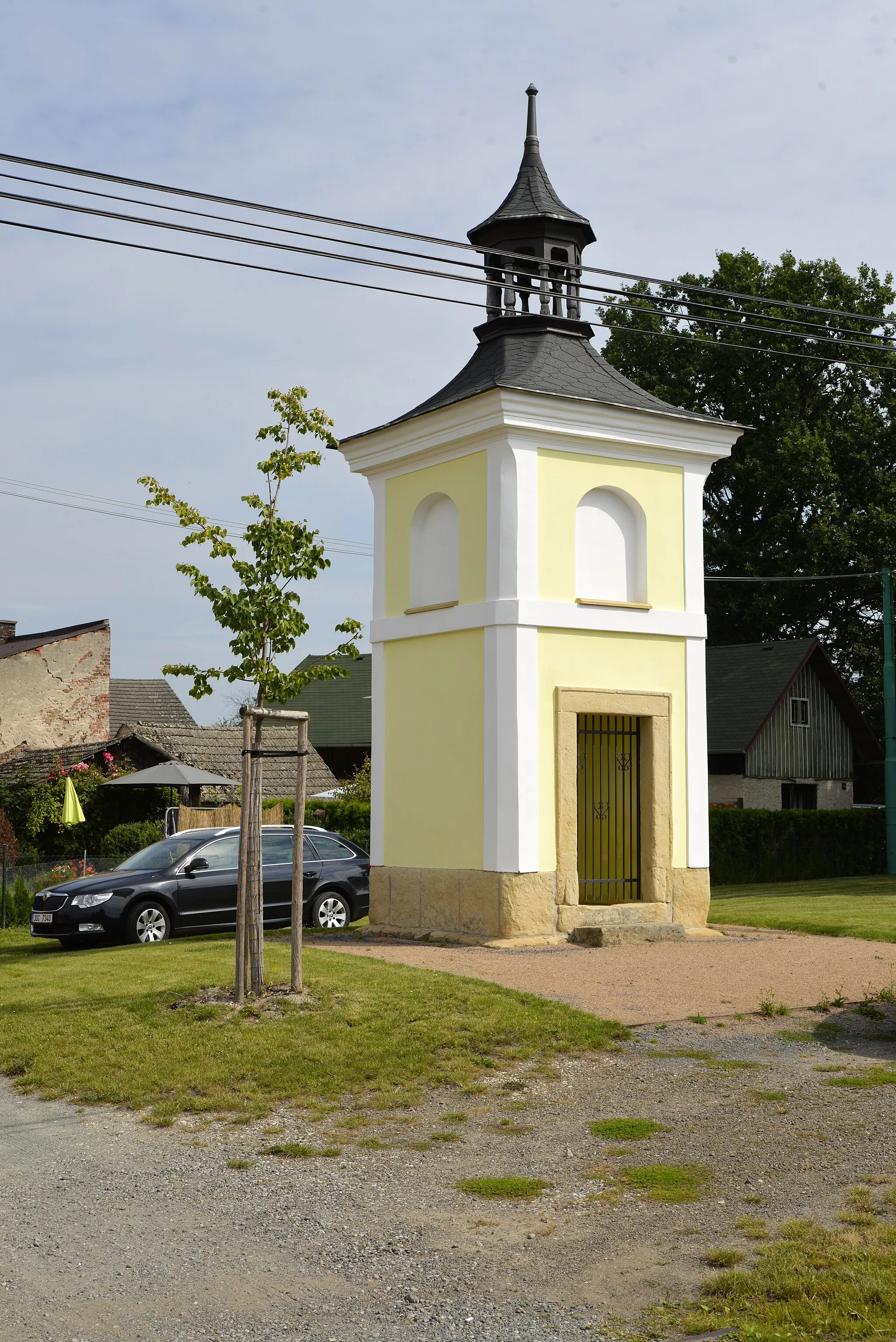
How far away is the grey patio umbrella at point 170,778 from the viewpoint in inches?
1046

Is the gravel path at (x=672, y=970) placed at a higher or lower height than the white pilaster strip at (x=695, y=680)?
lower

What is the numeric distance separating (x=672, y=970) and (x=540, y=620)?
4.51 metres

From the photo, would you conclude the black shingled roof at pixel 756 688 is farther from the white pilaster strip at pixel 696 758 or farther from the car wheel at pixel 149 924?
the car wheel at pixel 149 924

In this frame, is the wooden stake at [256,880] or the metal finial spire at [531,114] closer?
the wooden stake at [256,880]

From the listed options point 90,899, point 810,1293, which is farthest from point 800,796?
point 810,1293

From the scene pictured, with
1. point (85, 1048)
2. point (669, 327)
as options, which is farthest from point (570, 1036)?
point (669, 327)

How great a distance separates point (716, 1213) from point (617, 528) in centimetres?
1171

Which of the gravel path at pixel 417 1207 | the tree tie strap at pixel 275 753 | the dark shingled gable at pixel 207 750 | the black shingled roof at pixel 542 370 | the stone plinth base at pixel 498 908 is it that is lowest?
the gravel path at pixel 417 1207

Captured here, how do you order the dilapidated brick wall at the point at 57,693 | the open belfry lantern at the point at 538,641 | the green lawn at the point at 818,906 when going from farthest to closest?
the dilapidated brick wall at the point at 57,693, the green lawn at the point at 818,906, the open belfry lantern at the point at 538,641

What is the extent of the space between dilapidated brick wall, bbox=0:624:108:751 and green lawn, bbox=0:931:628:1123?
2338 cm

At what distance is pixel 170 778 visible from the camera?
26.7 meters

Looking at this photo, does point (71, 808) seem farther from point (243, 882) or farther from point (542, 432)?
point (243, 882)

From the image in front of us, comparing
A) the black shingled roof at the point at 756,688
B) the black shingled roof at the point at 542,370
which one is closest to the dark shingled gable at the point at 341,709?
the black shingled roof at the point at 756,688

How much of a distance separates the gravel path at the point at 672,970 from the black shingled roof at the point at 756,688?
→ 884 inches
